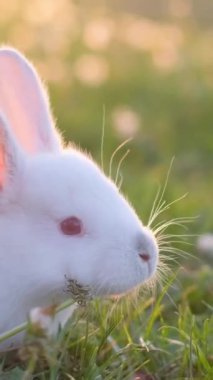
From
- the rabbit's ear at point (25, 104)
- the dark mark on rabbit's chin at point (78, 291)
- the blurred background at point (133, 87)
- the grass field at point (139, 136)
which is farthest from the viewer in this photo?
the blurred background at point (133, 87)

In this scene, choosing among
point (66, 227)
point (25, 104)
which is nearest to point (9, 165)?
point (66, 227)

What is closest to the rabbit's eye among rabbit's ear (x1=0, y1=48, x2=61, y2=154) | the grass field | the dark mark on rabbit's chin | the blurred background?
the dark mark on rabbit's chin

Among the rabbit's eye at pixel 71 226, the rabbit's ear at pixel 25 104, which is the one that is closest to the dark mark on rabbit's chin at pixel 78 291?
the rabbit's eye at pixel 71 226

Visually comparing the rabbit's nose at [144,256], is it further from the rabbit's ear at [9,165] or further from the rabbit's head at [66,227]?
the rabbit's ear at [9,165]

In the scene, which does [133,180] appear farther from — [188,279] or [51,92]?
[51,92]

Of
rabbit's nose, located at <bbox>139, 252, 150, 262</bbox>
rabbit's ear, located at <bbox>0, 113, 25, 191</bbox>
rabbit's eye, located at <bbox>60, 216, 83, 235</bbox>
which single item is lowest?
rabbit's nose, located at <bbox>139, 252, 150, 262</bbox>

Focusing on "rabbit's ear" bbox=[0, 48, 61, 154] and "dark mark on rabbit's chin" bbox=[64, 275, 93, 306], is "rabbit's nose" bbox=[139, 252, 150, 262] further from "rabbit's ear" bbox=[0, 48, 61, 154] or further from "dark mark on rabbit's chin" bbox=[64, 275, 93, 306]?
"rabbit's ear" bbox=[0, 48, 61, 154]

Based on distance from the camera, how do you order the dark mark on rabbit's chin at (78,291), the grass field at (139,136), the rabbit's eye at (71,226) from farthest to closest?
the grass field at (139,136) < the rabbit's eye at (71,226) < the dark mark on rabbit's chin at (78,291)

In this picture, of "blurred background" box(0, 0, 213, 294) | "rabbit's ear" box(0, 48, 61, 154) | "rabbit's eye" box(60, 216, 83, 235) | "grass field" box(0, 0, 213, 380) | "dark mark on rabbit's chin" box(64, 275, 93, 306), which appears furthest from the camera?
"blurred background" box(0, 0, 213, 294)
